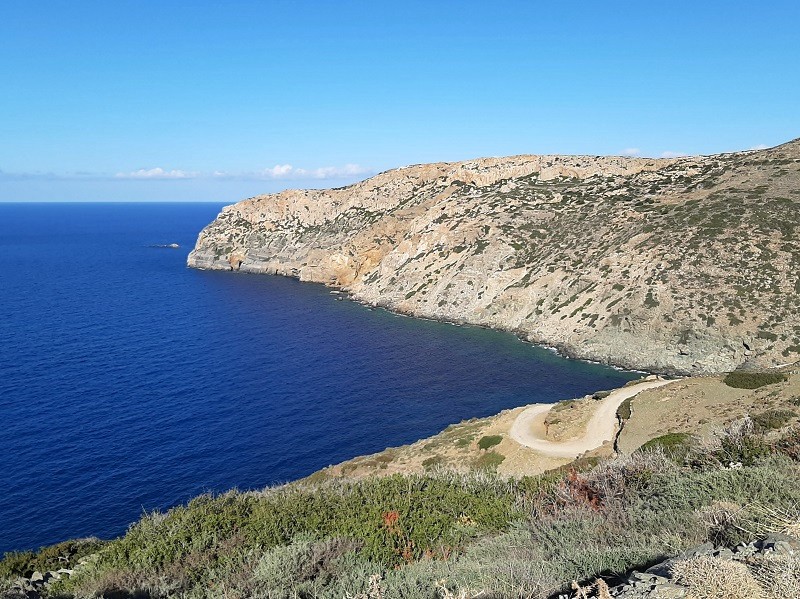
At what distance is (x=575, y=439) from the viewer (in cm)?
3569

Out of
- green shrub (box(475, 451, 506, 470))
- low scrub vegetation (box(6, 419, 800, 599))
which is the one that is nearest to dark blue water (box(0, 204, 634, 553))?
green shrub (box(475, 451, 506, 470))

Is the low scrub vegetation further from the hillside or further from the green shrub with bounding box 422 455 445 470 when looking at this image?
the green shrub with bounding box 422 455 445 470

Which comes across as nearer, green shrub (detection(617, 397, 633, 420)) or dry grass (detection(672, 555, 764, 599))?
dry grass (detection(672, 555, 764, 599))

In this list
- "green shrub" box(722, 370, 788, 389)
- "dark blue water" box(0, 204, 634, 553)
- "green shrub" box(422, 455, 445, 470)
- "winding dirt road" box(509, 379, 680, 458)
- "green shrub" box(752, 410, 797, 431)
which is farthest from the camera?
"dark blue water" box(0, 204, 634, 553)

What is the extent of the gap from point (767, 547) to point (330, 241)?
412ft

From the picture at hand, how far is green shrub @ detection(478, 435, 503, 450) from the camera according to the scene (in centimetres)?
3575

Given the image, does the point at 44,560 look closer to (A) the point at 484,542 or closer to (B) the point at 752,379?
(A) the point at 484,542

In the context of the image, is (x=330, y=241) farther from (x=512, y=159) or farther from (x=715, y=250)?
(x=715, y=250)

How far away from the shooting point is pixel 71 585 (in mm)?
13586

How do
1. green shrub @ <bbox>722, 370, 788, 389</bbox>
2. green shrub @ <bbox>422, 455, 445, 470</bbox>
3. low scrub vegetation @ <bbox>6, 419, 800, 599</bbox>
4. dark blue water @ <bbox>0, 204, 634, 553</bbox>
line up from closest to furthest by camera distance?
low scrub vegetation @ <bbox>6, 419, 800, 599</bbox>, green shrub @ <bbox>422, 455, 445, 470</bbox>, green shrub @ <bbox>722, 370, 788, 389</bbox>, dark blue water @ <bbox>0, 204, 634, 553</bbox>

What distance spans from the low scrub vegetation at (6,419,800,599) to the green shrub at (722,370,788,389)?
20.8m

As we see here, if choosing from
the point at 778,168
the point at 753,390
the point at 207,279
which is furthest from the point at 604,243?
the point at 207,279

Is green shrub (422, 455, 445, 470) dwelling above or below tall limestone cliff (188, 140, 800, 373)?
below

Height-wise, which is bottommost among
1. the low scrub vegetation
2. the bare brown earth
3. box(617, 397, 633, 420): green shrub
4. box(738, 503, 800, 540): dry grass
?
box(617, 397, 633, 420): green shrub
